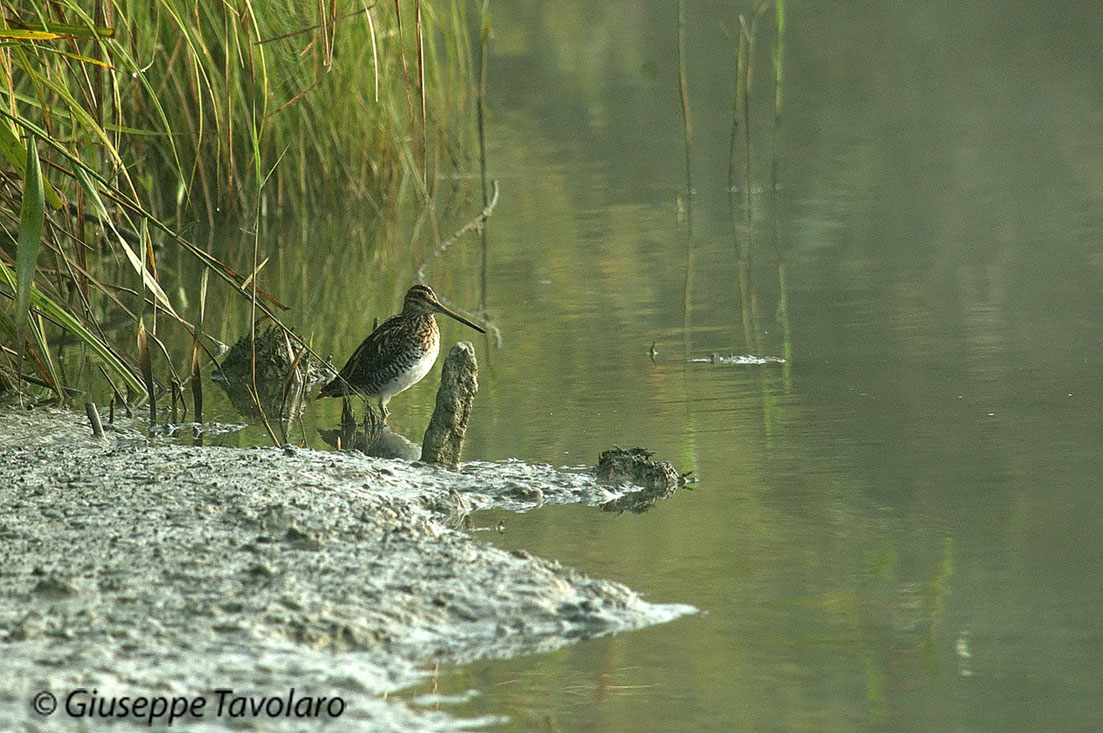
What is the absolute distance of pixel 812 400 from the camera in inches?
233

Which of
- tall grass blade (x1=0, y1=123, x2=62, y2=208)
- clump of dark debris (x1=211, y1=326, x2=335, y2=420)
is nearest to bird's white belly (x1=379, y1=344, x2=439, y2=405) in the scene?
clump of dark debris (x1=211, y1=326, x2=335, y2=420)

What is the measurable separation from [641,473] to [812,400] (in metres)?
1.24

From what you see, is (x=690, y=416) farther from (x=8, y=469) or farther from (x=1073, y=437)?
(x=8, y=469)

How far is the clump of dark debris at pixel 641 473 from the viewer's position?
4824mm

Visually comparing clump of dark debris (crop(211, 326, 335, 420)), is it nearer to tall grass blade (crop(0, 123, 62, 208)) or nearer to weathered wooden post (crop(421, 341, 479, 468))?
weathered wooden post (crop(421, 341, 479, 468))

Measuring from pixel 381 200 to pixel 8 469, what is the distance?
7041 millimetres

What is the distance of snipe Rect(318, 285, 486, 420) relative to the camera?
6.09 metres

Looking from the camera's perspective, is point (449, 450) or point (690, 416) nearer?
point (449, 450)

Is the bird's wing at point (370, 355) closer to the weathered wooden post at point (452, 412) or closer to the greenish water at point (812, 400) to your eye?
the greenish water at point (812, 400)

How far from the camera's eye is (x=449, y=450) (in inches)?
206

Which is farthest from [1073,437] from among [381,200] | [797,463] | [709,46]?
[709,46]

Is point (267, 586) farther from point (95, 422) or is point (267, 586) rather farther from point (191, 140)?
point (191, 140)

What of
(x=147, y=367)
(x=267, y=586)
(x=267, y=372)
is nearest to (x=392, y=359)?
(x=267, y=372)

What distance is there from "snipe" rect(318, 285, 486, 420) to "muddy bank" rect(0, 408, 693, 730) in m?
1.19
